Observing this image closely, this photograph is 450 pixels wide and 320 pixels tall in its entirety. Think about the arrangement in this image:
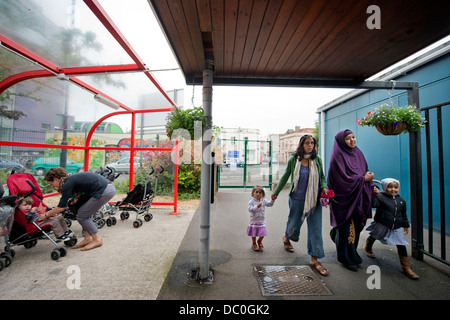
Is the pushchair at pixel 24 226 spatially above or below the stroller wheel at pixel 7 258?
above

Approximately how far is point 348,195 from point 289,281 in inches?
→ 54.2

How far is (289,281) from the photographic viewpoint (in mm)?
2535

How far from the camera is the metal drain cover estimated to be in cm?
231

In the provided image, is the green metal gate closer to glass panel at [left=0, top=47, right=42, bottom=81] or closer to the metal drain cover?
the metal drain cover

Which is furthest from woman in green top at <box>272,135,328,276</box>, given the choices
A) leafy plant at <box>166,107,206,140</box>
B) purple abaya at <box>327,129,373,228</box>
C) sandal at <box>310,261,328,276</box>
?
leafy plant at <box>166,107,206,140</box>

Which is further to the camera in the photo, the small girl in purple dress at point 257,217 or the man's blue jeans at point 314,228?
the small girl in purple dress at point 257,217

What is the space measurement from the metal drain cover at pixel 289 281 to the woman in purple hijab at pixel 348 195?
62 centimetres

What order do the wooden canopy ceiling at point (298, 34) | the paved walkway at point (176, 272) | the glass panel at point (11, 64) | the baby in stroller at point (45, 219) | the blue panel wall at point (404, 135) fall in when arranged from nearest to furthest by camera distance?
1. the wooden canopy ceiling at point (298, 34)
2. the paved walkway at point (176, 272)
3. the glass panel at point (11, 64)
4. the baby in stroller at point (45, 219)
5. the blue panel wall at point (404, 135)

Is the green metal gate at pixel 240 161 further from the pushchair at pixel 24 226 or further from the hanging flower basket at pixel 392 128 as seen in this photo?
the pushchair at pixel 24 226

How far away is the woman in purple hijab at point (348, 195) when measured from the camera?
2.75 meters

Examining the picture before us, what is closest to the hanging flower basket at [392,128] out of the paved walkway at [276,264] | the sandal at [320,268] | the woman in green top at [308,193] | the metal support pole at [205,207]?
the woman in green top at [308,193]

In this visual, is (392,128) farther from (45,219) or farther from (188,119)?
(45,219)

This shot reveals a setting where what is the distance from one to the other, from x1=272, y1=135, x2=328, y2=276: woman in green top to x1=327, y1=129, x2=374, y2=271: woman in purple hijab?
0.70 ft

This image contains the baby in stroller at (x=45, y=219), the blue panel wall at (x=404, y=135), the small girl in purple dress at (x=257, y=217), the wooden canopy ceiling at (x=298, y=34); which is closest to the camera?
the wooden canopy ceiling at (x=298, y=34)
